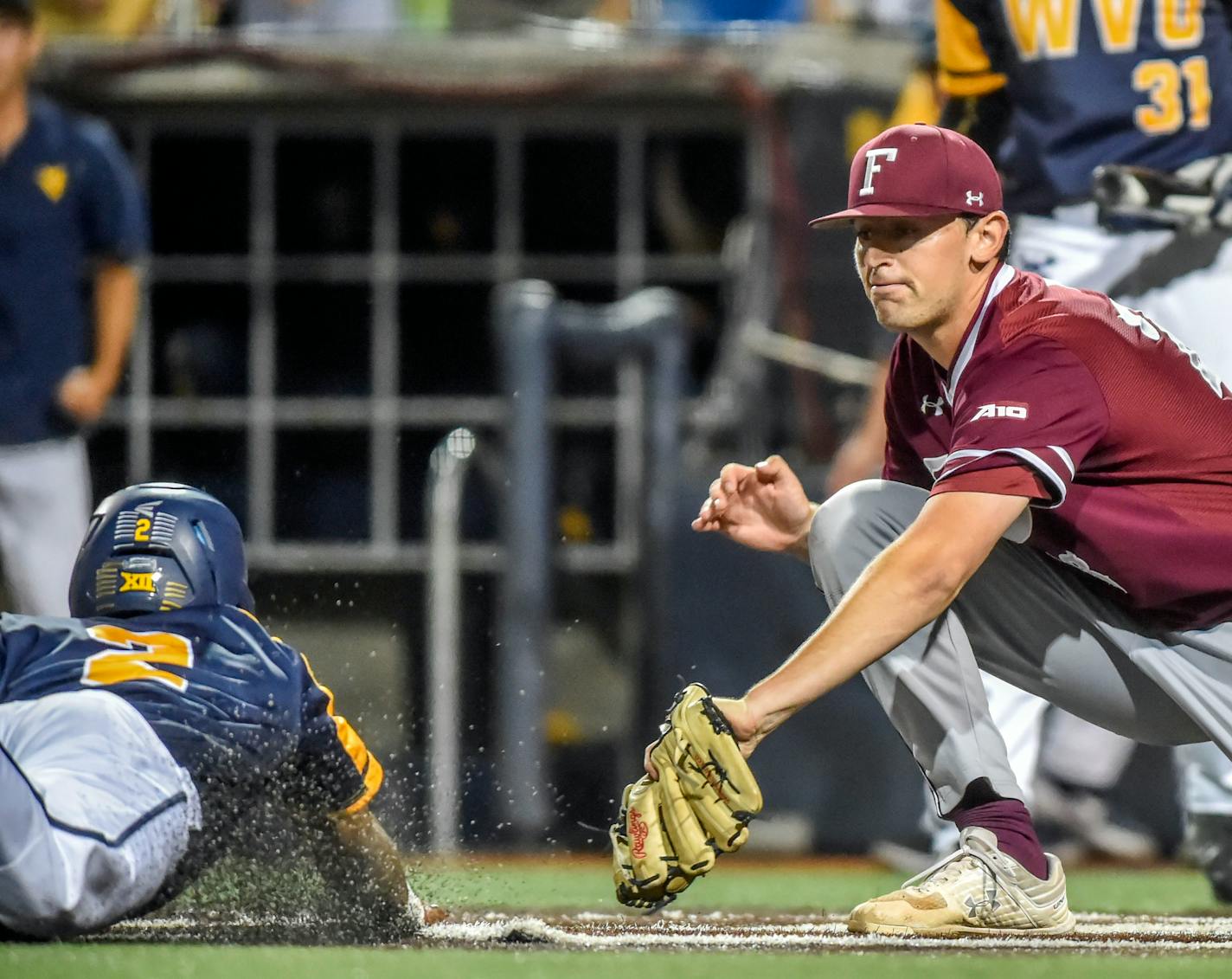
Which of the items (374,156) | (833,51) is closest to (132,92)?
(374,156)

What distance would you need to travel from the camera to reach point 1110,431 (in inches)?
131

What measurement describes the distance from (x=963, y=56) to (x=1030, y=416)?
6.16 ft

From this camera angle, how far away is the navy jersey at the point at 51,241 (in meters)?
6.34

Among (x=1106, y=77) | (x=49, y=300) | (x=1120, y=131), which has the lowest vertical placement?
(x=49, y=300)

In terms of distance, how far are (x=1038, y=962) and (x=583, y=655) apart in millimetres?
6628

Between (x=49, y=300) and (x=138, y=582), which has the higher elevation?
(x=138, y=582)

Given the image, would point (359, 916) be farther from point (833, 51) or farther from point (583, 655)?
point (833, 51)

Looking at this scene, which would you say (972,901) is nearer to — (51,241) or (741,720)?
(741,720)

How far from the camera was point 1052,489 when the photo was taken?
3.12 m

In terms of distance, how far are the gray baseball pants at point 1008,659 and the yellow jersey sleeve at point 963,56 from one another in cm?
149

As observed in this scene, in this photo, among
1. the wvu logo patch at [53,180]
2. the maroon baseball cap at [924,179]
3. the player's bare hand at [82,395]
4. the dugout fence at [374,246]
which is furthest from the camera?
the dugout fence at [374,246]

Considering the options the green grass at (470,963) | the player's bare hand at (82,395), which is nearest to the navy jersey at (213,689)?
the green grass at (470,963)

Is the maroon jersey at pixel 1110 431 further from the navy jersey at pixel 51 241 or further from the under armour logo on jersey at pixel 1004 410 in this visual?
the navy jersey at pixel 51 241

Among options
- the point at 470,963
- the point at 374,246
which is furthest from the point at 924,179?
the point at 374,246
